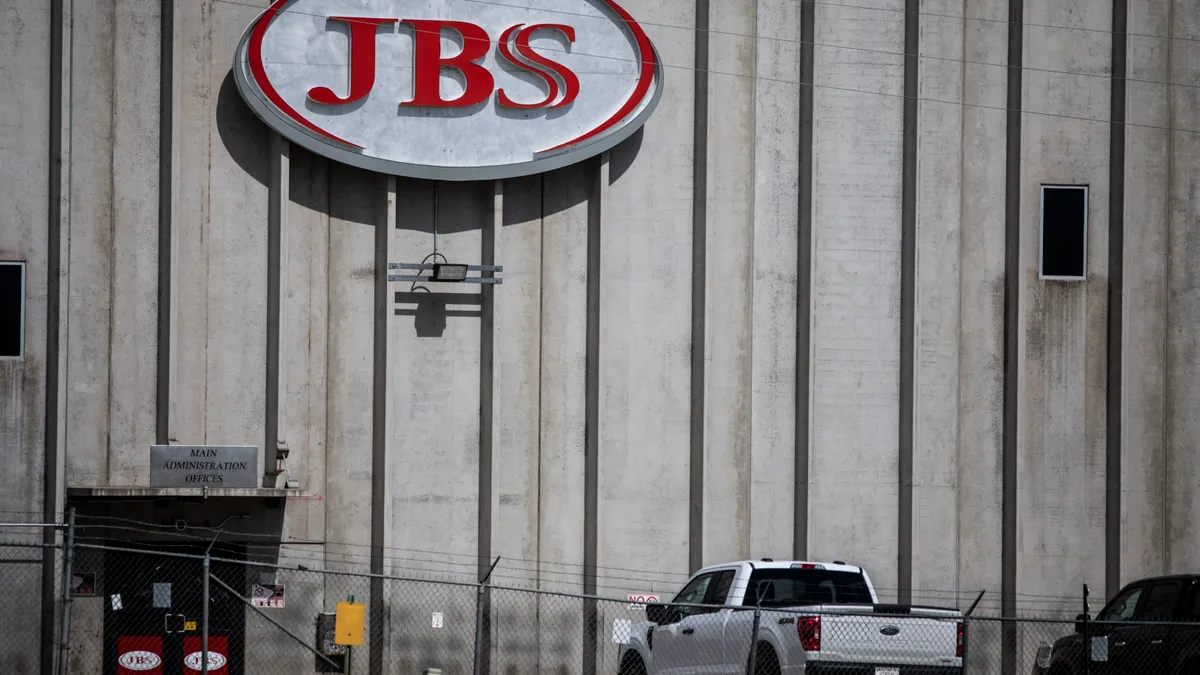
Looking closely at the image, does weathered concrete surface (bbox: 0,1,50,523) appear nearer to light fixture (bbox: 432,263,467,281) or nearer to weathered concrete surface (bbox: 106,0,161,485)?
weathered concrete surface (bbox: 106,0,161,485)

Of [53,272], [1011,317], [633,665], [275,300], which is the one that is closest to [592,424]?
[633,665]

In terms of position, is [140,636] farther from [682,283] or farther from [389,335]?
[682,283]

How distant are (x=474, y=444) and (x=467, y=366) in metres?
1.13

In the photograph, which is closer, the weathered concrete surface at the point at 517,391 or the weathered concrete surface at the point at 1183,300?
the weathered concrete surface at the point at 517,391

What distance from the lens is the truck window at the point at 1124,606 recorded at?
16.4 meters

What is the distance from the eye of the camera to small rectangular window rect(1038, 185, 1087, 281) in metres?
22.5

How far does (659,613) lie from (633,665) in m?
1.38

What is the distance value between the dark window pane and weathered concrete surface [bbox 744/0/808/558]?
3833 millimetres

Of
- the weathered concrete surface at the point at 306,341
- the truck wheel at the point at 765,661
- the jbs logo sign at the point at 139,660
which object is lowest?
the jbs logo sign at the point at 139,660

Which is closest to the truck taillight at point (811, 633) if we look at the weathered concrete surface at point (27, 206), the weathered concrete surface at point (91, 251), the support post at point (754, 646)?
the support post at point (754, 646)

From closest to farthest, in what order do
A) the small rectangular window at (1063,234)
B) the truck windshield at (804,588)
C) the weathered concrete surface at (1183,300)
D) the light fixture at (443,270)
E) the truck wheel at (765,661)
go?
the truck wheel at (765,661)
the truck windshield at (804,588)
the light fixture at (443,270)
the weathered concrete surface at (1183,300)
the small rectangular window at (1063,234)

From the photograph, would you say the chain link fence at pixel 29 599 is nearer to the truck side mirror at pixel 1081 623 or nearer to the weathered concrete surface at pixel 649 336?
the weathered concrete surface at pixel 649 336

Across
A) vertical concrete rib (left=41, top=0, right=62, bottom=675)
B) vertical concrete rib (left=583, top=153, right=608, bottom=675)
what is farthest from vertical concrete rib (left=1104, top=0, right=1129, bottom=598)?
vertical concrete rib (left=41, top=0, right=62, bottom=675)

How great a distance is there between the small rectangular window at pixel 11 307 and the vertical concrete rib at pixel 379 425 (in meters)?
4.88
